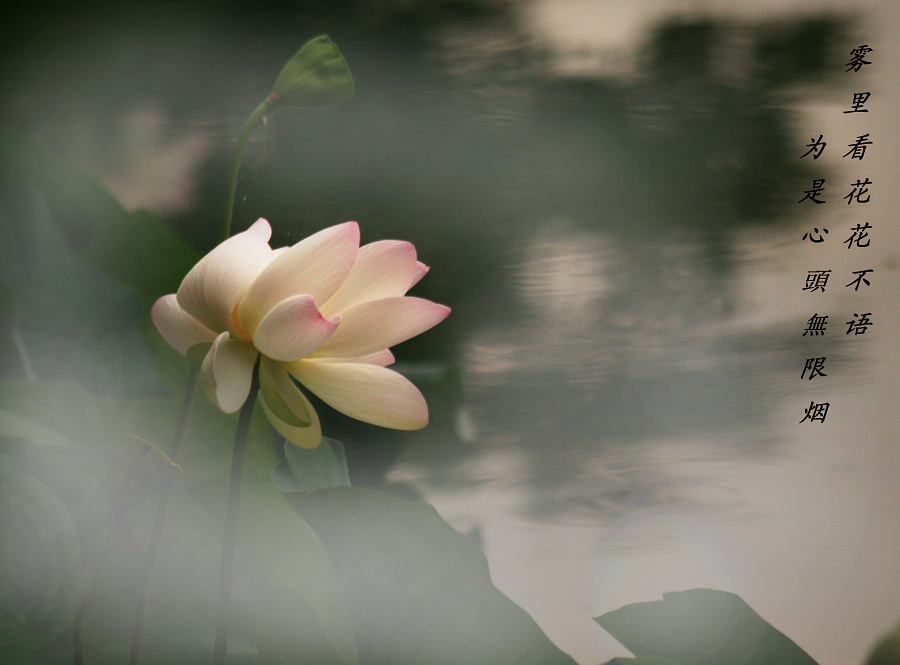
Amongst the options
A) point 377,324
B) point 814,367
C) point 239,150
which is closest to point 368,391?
point 377,324

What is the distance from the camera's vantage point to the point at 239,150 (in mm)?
343

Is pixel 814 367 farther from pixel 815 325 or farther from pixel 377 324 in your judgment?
pixel 377 324

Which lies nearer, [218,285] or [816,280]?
[218,285]

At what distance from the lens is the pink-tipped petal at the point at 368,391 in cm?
24

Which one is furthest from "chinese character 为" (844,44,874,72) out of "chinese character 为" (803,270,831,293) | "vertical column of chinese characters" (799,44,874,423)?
"chinese character 为" (803,270,831,293)

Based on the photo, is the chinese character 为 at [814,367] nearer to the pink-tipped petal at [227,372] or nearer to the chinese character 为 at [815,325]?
the chinese character 为 at [815,325]

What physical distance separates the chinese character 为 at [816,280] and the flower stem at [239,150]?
31 centimetres

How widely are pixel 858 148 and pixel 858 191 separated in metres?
0.03

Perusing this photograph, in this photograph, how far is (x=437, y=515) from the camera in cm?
38

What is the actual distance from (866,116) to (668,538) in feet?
0.90

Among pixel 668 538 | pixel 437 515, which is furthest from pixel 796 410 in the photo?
pixel 437 515

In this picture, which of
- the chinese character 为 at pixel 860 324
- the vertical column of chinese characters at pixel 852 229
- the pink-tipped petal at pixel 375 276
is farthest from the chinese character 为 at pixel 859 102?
the pink-tipped petal at pixel 375 276

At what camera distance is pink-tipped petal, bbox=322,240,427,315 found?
24cm

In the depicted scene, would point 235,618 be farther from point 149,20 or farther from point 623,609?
point 149,20
